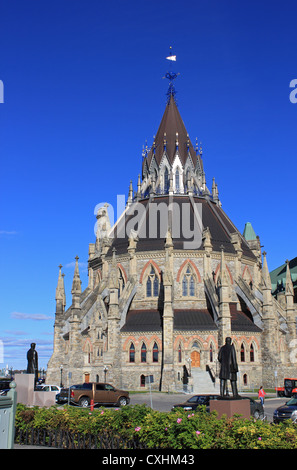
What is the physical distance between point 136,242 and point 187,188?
12647 millimetres

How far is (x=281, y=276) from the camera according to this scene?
73.7m

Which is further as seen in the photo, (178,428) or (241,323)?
(241,323)

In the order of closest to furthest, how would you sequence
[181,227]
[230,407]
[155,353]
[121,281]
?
[230,407] < [155,353] < [121,281] < [181,227]

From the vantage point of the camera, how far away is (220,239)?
176ft

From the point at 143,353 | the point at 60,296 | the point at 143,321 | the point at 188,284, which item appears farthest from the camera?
the point at 60,296

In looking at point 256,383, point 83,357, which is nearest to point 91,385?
point 83,357

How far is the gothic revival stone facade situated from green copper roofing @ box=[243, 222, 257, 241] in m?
0.49

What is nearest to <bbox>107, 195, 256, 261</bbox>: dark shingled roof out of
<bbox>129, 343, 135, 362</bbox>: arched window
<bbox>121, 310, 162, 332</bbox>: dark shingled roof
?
<bbox>121, 310, 162, 332</bbox>: dark shingled roof

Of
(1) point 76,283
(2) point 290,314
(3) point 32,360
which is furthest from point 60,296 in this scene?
(3) point 32,360

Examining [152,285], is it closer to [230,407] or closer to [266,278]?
[266,278]

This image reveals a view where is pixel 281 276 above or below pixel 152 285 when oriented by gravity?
above

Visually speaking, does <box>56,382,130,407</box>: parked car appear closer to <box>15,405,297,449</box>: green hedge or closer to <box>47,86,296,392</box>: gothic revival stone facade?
<box>47,86,296,392</box>: gothic revival stone facade

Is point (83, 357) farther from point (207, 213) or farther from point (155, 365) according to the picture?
point (207, 213)

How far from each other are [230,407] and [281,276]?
2496 inches
